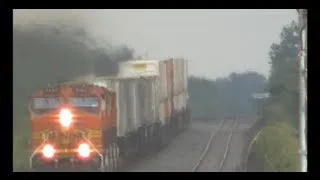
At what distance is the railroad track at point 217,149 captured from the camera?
37.2 ft

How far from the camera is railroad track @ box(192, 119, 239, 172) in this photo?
1133cm

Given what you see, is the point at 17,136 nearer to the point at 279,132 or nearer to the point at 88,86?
the point at 88,86

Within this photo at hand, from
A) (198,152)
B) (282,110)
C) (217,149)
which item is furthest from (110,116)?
(282,110)

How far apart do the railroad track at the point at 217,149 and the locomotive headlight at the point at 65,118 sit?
179cm

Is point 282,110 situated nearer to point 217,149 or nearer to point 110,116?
point 217,149

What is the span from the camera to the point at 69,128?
1104 centimetres

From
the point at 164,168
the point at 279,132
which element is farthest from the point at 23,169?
the point at 279,132

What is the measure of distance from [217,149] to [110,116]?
5.02 feet

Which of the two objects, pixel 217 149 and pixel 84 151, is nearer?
pixel 84 151

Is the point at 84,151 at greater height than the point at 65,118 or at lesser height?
lesser

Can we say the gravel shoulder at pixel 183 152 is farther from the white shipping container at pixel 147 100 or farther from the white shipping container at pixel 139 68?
the white shipping container at pixel 139 68

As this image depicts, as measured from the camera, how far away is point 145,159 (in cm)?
1144

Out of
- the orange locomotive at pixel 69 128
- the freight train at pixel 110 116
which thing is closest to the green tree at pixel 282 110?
the freight train at pixel 110 116

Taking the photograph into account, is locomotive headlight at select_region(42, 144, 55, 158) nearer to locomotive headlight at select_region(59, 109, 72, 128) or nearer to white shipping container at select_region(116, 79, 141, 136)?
locomotive headlight at select_region(59, 109, 72, 128)
